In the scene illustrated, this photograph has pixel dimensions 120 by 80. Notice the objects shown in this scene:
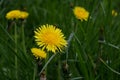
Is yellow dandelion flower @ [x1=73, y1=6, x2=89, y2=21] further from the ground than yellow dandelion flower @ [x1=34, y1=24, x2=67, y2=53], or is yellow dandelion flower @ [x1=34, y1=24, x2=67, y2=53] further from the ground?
yellow dandelion flower @ [x1=73, y1=6, x2=89, y2=21]

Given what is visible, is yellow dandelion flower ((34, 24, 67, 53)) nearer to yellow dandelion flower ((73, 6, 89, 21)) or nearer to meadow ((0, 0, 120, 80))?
meadow ((0, 0, 120, 80))

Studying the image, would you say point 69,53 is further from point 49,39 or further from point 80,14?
point 49,39

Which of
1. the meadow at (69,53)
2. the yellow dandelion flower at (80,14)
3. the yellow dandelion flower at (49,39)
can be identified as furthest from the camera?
the yellow dandelion flower at (80,14)

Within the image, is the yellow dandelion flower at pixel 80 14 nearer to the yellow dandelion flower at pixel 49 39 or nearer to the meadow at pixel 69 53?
the meadow at pixel 69 53

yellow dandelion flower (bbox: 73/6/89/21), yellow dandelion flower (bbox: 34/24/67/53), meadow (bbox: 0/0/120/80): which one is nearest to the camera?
yellow dandelion flower (bbox: 34/24/67/53)

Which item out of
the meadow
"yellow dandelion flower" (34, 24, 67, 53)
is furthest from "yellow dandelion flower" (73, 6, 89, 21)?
"yellow dandelion flower" (34, 24, 67, 53)

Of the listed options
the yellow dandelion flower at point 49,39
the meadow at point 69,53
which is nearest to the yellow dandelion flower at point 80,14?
the meadow at point 69,53

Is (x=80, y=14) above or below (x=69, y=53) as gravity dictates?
above

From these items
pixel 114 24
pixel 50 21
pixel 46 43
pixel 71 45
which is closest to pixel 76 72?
pixel 71 45

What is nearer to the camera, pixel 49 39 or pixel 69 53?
pixel 49 39

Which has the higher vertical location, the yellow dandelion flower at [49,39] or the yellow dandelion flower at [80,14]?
the yellow dandelion flower at [80,14]

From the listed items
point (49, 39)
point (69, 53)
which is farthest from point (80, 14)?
point (49, 39)

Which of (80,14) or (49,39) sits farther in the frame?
(80,14)
